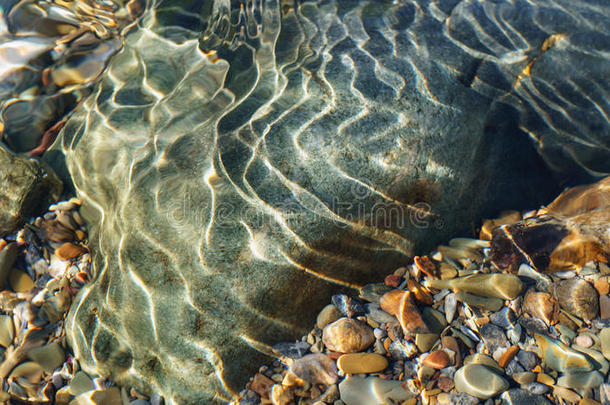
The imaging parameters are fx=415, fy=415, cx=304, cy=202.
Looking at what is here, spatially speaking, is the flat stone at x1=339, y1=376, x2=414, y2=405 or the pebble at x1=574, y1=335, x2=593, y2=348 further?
the pebble at x1=574, y1=335, x2=593, y2=348

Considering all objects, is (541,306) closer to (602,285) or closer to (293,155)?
(602,285)

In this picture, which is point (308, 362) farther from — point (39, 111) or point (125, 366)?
point (39, 111)

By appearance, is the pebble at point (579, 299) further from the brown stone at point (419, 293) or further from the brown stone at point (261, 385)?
the brown stone at point (261, 385)

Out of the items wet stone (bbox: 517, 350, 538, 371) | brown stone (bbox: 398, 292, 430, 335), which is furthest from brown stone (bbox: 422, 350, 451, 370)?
wet stone (bbox: 517, 350, 538, 371)

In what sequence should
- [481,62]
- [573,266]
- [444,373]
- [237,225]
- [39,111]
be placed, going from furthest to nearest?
[39,111]
[481,62]
[573,266]
[237,225]
[444,373]

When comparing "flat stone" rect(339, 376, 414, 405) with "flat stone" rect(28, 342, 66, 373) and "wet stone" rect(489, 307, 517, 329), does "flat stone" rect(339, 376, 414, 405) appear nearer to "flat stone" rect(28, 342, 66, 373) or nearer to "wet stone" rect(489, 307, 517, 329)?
"wet stone" rect(489, 307, 517, 329)

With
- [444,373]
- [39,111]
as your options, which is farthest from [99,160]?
[444,373]
